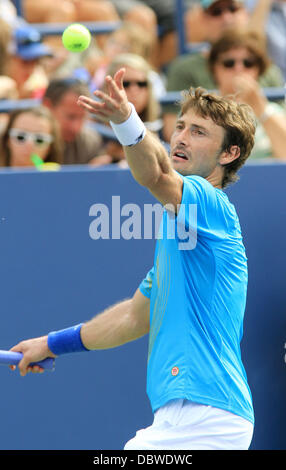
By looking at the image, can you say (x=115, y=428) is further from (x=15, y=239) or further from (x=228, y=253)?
(x=228, y=253)

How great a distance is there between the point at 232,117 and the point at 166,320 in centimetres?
80

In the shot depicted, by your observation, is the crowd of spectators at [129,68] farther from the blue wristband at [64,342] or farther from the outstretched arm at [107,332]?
the blue wristband at [64,342]

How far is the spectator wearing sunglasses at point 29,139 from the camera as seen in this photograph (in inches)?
197

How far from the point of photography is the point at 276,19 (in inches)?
290

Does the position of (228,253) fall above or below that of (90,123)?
below

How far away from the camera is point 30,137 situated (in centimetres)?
505

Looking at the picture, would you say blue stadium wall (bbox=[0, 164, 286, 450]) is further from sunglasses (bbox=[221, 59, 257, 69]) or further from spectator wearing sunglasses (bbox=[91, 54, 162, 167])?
sunglasses (bbox=[221, 59, 257, 69])

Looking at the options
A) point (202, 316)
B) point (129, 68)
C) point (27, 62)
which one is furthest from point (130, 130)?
point (27, 62)

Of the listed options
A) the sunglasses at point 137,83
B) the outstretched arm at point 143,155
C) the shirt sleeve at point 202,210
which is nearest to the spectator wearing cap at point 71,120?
the sunglasses at point 137,83

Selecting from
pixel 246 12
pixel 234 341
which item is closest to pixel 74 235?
pixel 234 341

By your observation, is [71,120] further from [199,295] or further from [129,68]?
[199,295]

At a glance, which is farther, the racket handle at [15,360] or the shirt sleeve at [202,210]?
the racket handle at [15,360]

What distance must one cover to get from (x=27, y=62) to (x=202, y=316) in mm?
4152

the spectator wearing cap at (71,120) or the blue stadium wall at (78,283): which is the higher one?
the spectator wearing cap at (71,120)
